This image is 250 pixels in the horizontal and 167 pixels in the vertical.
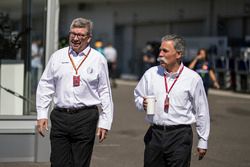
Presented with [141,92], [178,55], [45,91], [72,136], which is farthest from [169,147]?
[45,91]

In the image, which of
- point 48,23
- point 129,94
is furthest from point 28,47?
point 129,94

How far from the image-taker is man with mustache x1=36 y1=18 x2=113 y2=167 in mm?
5340

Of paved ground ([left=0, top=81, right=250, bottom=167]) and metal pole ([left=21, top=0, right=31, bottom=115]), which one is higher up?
metal pole ([left=21, top=0, right=31, bottom=115])

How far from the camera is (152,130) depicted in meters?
5.12

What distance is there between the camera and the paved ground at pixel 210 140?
865 cm

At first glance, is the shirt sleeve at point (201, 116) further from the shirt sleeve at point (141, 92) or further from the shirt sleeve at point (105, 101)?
the shirt sleeve at point (105, 101)

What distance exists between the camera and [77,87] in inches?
210

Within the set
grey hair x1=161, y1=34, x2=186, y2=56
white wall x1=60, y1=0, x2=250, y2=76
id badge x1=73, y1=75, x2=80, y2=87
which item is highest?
white wall x1=60, y1=0, x2=250, y2=76

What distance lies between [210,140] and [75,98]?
5.86 m

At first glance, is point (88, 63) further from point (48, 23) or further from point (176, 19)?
point (176, 19)

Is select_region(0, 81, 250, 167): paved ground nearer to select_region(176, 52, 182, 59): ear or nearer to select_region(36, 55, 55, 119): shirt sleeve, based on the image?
select_region(36, 55, 55, 119): shirt sleeve

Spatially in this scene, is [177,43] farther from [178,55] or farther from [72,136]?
[72,136]

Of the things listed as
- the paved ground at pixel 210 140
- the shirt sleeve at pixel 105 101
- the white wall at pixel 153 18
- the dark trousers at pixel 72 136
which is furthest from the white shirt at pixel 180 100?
the white wall at pixel 153 18

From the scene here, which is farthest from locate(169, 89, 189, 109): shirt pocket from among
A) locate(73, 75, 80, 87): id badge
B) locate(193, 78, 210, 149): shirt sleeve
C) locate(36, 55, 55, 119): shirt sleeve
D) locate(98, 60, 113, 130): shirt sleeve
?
locate(36, 55, 55, 119): shirt sleeve
